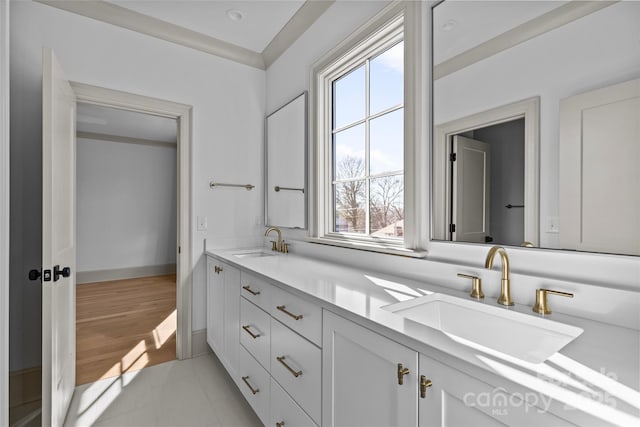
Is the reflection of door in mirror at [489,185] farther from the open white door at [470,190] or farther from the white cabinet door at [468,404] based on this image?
the white cabinet door at [468,404]

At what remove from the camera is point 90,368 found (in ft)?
7.61

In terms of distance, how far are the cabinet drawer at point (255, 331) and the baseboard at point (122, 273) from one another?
171 inches

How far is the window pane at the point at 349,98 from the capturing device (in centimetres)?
205

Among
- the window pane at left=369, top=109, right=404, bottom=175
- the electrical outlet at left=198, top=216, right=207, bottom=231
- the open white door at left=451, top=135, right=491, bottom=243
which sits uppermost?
the window pane at left=369, top=109, right=404, bottom=175

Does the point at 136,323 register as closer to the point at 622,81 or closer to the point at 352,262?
the point at 352,262

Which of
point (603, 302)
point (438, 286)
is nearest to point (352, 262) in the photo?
point (438, 286)

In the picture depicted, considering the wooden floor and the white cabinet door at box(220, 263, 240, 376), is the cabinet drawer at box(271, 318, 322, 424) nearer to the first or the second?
the white cabinet door at box(220, 263, 240, 376)

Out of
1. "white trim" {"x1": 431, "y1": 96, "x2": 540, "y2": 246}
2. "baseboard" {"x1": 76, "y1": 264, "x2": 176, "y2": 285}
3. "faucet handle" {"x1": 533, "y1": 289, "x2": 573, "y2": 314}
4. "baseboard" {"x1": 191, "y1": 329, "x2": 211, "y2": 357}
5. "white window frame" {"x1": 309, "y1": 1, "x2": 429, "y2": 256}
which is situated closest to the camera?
"faucet handle" {"x1": 533, "y1": 289, "x2": 573, "y2": 314}

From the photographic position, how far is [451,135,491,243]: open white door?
1.29 meters

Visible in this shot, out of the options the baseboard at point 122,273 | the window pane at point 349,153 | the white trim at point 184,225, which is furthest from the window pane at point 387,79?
the baseboard at point 122,273

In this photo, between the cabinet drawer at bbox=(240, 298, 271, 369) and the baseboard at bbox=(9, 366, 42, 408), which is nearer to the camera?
the cabinet drawer at bbox=(240, 298, 271, 369)

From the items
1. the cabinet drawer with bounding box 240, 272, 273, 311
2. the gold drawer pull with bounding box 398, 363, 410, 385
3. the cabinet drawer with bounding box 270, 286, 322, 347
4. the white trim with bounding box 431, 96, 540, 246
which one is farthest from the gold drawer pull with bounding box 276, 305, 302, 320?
the white trim with bounding box 431, 96, 540, 246

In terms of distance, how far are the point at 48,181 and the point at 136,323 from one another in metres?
2.26

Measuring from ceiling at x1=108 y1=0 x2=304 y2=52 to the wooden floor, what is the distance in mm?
2589
